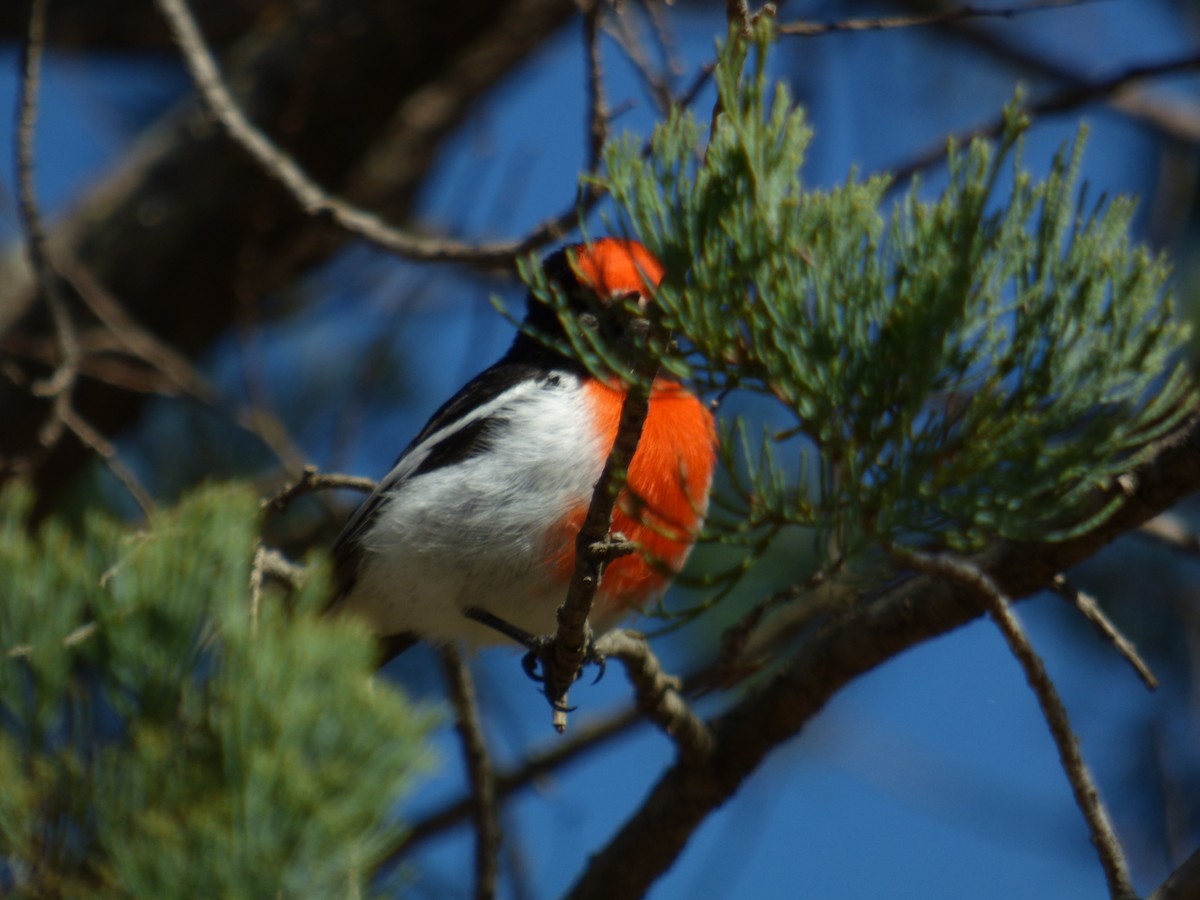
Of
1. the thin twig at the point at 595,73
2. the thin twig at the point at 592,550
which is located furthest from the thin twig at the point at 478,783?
the thin twig at the point at 595,73

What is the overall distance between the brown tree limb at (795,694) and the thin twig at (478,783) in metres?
0.17

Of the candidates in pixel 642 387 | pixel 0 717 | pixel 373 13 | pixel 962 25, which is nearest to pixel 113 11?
pixel 373 13

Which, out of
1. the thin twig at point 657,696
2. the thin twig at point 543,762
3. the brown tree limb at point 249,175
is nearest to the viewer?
the thin twig at point 657,696

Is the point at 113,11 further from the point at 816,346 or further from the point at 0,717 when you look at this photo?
the point at 816,346

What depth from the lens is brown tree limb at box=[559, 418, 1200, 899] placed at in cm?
202

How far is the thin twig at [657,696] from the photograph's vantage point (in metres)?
2.27

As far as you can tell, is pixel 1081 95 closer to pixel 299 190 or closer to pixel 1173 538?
pixel 1173 538

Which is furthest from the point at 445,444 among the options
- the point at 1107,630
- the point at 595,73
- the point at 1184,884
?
A: the point at 1184,884

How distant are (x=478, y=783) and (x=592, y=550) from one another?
45.8 inches

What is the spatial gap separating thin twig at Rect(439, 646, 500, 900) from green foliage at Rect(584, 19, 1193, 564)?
4.24 ft

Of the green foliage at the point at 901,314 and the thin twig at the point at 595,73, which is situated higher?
the thin twig at the point at 595,73

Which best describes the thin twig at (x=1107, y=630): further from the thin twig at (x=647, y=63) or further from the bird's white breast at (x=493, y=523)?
the thin twig at (x=647, y=63)

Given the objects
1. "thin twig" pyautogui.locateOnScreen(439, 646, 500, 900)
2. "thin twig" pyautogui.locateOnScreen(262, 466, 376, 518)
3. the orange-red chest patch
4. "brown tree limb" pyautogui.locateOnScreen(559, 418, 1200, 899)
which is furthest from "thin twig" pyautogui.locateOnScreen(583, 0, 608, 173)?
"thin twig" pyautogui.locateOnScreen(439, 646, 500, 900)

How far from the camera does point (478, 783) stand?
8.54ft
